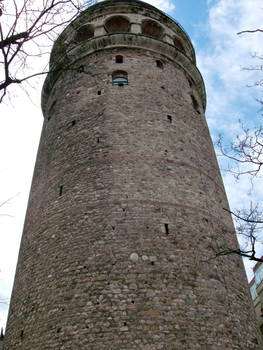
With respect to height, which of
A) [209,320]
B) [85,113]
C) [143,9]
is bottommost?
[209,320]

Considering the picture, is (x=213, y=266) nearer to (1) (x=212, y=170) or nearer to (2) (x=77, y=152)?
(1) (x=212, y=170)

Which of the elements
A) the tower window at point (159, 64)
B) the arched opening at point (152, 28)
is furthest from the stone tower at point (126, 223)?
the arched opening at point (152, 28)

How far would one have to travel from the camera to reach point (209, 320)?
7.87 metres

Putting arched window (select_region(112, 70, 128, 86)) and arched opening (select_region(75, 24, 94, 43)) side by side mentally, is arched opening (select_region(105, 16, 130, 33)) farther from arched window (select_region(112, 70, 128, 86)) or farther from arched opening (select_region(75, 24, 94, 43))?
arched window (select_region(112, 70, 128, 86))

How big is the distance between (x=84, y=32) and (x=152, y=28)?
3011 mm

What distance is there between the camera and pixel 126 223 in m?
8.93

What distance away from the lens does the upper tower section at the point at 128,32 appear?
14.0 m

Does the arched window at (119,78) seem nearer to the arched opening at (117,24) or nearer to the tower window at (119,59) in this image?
the tower window at (119,59)

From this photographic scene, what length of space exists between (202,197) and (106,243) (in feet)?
10.6

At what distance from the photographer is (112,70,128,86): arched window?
41.3 feet

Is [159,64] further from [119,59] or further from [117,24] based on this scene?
[117,24]

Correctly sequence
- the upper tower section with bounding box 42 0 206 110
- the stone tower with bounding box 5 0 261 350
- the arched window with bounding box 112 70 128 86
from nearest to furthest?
the stone tower with bounding box 5 0 261 350 < the arched window with bounding box 112 70 128 86 < the upper tower section with bounding box 42 0 206 110

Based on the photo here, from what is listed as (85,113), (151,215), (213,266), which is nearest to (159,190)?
(151,215)

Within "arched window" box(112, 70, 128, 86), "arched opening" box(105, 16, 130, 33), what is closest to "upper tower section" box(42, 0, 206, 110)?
"arched opening" box(105, 16, 130, 33)
